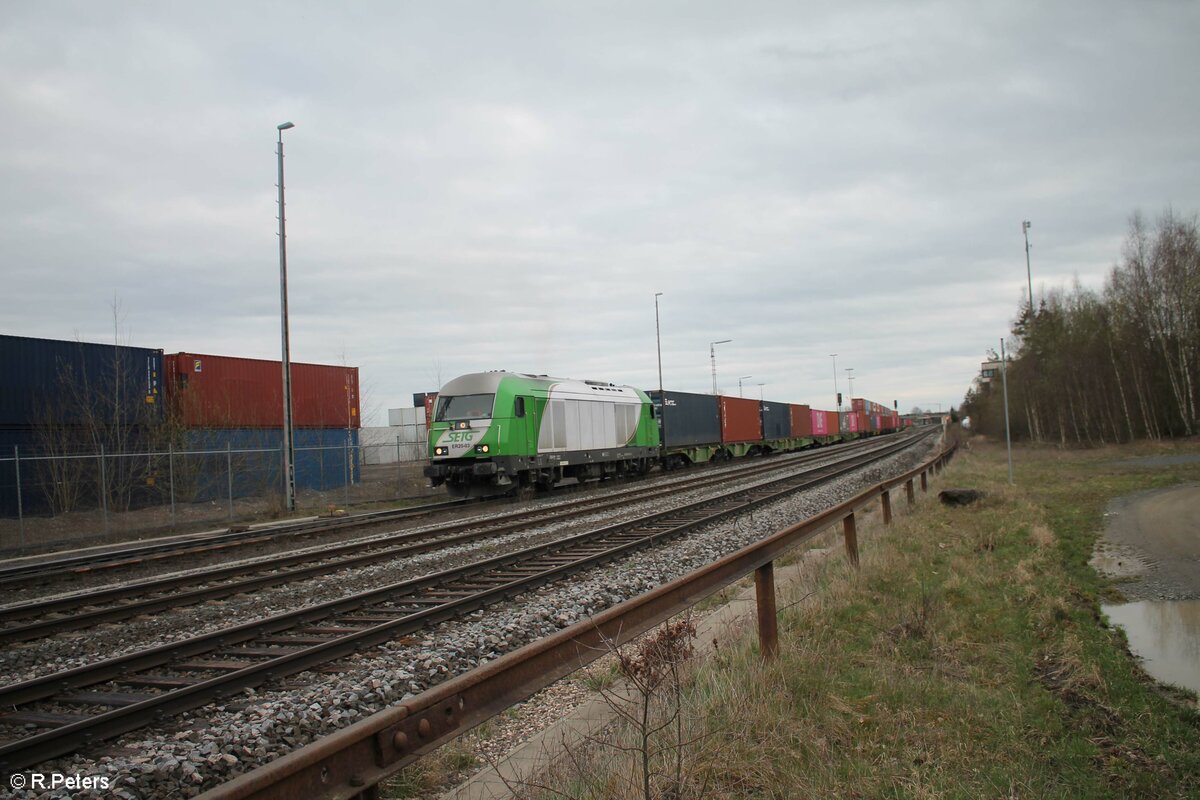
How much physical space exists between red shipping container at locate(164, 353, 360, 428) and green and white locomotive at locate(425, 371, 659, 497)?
997cm

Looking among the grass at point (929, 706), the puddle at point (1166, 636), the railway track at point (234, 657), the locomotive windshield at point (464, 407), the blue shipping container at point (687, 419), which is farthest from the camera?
the blue shipping container at point (687, 419)

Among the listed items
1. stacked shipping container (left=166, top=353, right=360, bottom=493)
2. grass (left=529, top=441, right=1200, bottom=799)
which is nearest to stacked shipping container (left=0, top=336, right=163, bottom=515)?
stacked shipping container (left=166, top=353, right=360, bottom=493)

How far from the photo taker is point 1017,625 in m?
6.98

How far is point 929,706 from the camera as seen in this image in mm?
4664

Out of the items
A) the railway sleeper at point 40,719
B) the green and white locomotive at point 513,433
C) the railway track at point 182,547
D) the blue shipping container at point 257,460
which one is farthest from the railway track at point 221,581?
the blue shipping container at point 257,460

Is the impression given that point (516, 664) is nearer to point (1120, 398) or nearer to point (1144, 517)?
point (1144, 517)

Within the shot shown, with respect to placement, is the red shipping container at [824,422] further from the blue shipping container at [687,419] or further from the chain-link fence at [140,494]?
the chain-link fence at [140,494]

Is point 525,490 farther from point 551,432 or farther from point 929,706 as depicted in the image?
point 929,706

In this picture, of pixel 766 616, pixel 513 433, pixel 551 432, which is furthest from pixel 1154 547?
pixel 551 432

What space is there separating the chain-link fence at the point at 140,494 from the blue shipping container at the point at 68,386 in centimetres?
129

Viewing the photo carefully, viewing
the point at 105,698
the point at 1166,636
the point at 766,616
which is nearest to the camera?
the point at 766,616

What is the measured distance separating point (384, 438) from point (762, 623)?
6633 centimetres

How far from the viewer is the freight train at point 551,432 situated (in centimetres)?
2000

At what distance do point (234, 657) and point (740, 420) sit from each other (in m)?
35.7
